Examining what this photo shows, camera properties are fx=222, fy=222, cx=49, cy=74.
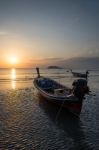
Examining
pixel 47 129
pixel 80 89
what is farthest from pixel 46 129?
pixel 80 89

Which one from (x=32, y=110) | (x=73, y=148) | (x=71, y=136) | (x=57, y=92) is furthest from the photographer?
(x=57, y=92)

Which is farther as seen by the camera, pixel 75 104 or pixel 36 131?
pixel 75 104

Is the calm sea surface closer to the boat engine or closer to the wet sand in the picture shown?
the wet sand

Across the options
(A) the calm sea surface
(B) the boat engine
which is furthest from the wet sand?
(B) the boat engine

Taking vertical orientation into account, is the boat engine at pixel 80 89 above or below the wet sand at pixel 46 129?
above

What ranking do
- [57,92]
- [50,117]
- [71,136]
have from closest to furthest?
[71,136]
[50,117]
[57,92]

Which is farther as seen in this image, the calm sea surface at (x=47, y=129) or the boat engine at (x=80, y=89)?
the boat engine at (x=80, y=89)

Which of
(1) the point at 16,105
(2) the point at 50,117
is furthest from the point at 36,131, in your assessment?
(1) the point at 16,105

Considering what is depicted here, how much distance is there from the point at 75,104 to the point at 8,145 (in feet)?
27.6

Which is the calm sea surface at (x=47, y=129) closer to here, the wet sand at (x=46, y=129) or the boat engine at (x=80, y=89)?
the wet sand at (x=46, y=129)

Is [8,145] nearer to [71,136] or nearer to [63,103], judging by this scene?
[71,136]

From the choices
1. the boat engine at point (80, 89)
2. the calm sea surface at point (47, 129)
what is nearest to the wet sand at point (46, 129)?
the calm sea surface at point (47, 129)

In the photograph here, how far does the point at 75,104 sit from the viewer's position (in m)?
20.1

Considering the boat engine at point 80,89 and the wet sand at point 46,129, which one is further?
the boat engine at point 80,89
